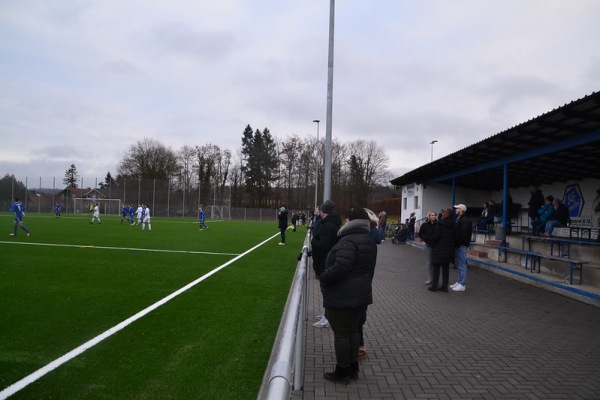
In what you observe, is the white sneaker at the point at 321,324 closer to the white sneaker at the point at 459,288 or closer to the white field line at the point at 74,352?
the white field line at the point at 74,352

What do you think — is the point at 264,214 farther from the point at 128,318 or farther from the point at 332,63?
the point at 128,318

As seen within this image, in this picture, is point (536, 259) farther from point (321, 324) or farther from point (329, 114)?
point (321, 324)

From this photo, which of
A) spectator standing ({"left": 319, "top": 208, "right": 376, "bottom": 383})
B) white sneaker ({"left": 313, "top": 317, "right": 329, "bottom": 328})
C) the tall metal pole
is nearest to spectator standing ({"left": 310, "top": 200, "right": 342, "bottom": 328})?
white sneaker ({"left": 313, "top": 317, "right": 329, "bottom": 328})

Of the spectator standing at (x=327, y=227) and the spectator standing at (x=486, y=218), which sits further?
the spectator standing at (x=486, y=218)

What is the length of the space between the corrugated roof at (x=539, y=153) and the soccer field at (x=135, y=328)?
23.8 feet

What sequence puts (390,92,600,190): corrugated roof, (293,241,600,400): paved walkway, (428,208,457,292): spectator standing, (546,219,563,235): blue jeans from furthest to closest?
(546,219,563,235): blue jeans → (390,92,600,190): corrugated roof → (428,208,457,292): spectator standing → (293,241,600,400): paved walkway

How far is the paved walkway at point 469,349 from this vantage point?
4.21 meters

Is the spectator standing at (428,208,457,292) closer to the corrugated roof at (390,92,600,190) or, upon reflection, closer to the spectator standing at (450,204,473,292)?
the spectator standing at (450,204,473,292)

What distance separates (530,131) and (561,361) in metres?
7.76

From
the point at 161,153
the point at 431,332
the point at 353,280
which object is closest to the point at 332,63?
the point at 431,332

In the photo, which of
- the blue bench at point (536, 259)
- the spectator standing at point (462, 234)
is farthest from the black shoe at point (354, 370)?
the blue bench at point (536, 259)

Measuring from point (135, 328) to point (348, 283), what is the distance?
338 cm

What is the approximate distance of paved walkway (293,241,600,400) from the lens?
4215mm

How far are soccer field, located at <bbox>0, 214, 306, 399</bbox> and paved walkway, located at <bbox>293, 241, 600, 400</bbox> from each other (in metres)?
0.84
